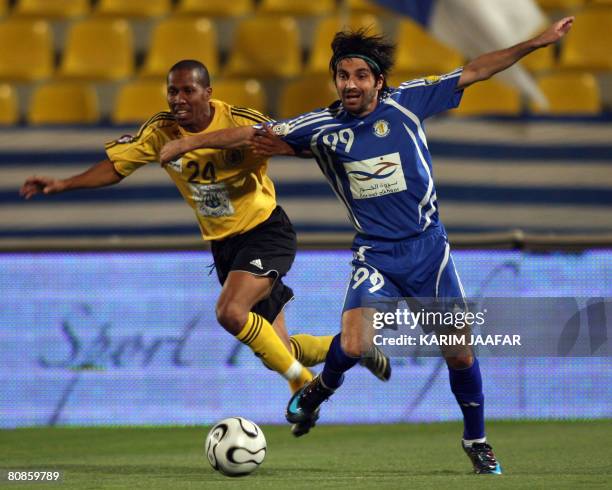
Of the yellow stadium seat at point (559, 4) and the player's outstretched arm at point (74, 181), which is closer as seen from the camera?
→ the player's outstretched arm at point (74, 181)

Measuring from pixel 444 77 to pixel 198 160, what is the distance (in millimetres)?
1463

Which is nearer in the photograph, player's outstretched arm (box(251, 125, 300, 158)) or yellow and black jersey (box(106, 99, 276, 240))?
player's outstretched arm (box(251, 125, 300, 158))

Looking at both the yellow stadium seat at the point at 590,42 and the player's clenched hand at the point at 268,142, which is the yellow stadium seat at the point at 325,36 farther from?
the player's clenched hand at the point at 268,142

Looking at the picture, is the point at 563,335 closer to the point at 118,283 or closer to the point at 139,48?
the point at 118,283

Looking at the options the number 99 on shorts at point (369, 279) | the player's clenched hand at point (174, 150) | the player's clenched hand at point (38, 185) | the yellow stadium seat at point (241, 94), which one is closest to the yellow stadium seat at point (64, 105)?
the yellow stadium seat at point (241, 94)

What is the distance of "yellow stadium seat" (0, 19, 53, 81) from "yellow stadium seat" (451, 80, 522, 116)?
4.06 metres

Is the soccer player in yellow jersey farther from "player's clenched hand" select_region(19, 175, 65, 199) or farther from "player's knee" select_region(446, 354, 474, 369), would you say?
"player's knee" select_region(446, 354, 474, 369)

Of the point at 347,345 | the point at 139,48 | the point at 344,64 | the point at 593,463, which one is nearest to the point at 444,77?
the point at 344,64

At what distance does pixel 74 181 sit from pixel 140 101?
4836 millimetres

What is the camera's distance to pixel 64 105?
11.6 meters

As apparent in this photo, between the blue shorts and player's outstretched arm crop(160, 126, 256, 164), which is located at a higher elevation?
player's outstretched arm crop(160, 126, 256, 164)

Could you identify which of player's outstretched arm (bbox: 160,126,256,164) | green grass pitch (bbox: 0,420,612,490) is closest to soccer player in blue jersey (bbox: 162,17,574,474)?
player's outstretched arm (bbox: 160,126,256,164)

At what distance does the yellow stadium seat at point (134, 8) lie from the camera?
41.5 ft

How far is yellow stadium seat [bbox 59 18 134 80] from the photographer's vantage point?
12.1 m
